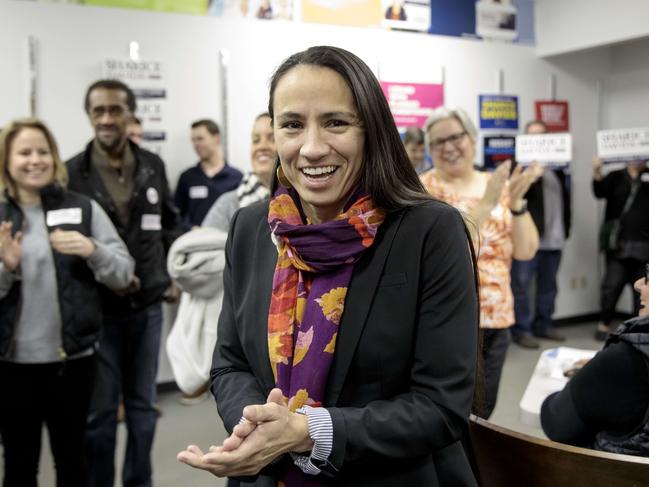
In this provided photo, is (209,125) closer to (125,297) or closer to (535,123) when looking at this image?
(125,297)

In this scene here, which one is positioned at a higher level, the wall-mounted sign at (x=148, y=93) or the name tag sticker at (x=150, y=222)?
the wall-mounted sign at (x=148, y=93)

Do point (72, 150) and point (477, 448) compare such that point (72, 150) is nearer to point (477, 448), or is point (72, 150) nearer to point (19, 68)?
point (19, 68)

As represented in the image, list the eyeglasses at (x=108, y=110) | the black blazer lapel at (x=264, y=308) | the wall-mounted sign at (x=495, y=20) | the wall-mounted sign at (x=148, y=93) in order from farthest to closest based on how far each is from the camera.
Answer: the wall-mounted sign at (x=495, y=20)
the wall-mounted sign at (x=148, y=93)
the eyeglasses at (x=108, y=110)
the black blazer lapel at (x=264, y=308)

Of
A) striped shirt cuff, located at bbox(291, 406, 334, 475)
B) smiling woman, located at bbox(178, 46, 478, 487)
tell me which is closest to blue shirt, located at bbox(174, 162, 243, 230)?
smiling woman, located at bbox(178, 46, 478, 487)

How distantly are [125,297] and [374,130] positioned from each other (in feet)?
6.23

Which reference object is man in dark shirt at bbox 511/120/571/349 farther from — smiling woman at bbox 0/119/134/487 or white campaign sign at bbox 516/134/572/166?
smiling woman at bbox 0/119/134/487

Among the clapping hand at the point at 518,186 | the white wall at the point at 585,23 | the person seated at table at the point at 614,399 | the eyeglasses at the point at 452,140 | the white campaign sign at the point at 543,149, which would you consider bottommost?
the person seated at table at the point at 614,399

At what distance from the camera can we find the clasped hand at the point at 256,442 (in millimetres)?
1005

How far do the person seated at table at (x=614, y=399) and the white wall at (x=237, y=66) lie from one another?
12.1 ft

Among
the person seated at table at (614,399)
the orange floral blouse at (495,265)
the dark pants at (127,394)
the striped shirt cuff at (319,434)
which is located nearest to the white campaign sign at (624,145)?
the orange floral blouse at (495,265)

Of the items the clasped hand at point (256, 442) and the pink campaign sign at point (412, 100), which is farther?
the pink campaign sign at point (412, 100)

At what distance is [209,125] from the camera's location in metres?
4.55

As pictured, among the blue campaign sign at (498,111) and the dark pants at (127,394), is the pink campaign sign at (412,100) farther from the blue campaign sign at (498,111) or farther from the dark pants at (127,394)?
the dark pants at (127,394)

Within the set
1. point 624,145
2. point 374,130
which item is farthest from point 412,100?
point 374,130
